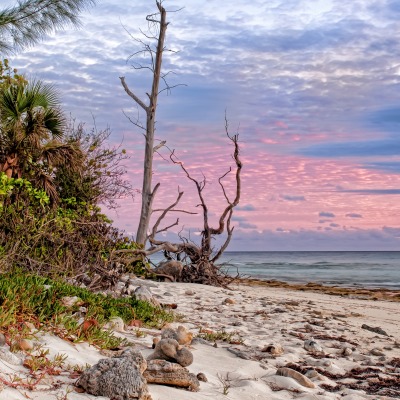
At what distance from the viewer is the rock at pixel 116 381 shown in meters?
3.84

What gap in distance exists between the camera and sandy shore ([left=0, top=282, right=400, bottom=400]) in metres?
4.59

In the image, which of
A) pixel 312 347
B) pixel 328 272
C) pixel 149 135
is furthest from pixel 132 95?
pixel 328 272

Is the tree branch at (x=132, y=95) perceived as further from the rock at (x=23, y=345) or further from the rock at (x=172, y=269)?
the rock at (x=23, y=345)

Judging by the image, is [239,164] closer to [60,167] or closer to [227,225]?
[227,225]

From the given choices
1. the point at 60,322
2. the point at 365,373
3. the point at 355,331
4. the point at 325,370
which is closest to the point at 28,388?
the point at 60,322

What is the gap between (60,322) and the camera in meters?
5.23

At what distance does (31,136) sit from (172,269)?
5.57 m

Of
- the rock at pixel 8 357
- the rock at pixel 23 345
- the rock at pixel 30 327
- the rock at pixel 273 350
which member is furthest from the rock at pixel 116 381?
the rock at pixel 273 350

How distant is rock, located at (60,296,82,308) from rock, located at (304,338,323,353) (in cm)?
285

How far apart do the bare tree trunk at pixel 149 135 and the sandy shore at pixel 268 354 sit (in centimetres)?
697

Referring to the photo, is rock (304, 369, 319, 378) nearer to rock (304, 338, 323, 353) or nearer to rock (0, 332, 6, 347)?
rock (304, 338, 323, 353)

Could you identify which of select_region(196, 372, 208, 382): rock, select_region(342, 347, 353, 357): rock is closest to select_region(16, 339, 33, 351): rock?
select_region(196, 372, 208, 382): rock

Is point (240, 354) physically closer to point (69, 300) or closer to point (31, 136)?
point (69, 300)

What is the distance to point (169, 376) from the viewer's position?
4398 millimetres
